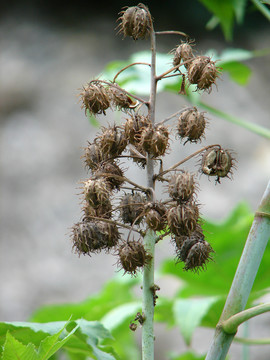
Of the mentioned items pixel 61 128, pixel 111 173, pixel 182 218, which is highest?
pixel 61 128

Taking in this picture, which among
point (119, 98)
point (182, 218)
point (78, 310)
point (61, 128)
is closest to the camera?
point (182, 218)

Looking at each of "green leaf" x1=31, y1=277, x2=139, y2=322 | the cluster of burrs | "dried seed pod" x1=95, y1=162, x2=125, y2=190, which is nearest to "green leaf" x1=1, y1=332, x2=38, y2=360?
the cluster of burrs

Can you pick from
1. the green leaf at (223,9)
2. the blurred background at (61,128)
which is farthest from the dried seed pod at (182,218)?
the blurred background at (61,128)

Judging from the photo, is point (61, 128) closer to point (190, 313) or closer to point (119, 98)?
point (190, 313)

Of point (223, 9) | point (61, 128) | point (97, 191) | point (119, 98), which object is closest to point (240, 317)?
point (97, 191)

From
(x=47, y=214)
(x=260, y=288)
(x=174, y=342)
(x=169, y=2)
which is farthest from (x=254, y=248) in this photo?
(x=169, y=2)

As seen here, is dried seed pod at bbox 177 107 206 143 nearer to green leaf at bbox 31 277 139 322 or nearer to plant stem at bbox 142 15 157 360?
plant stem at bbox 142 15 157 360

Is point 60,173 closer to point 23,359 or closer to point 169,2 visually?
point 169,2
